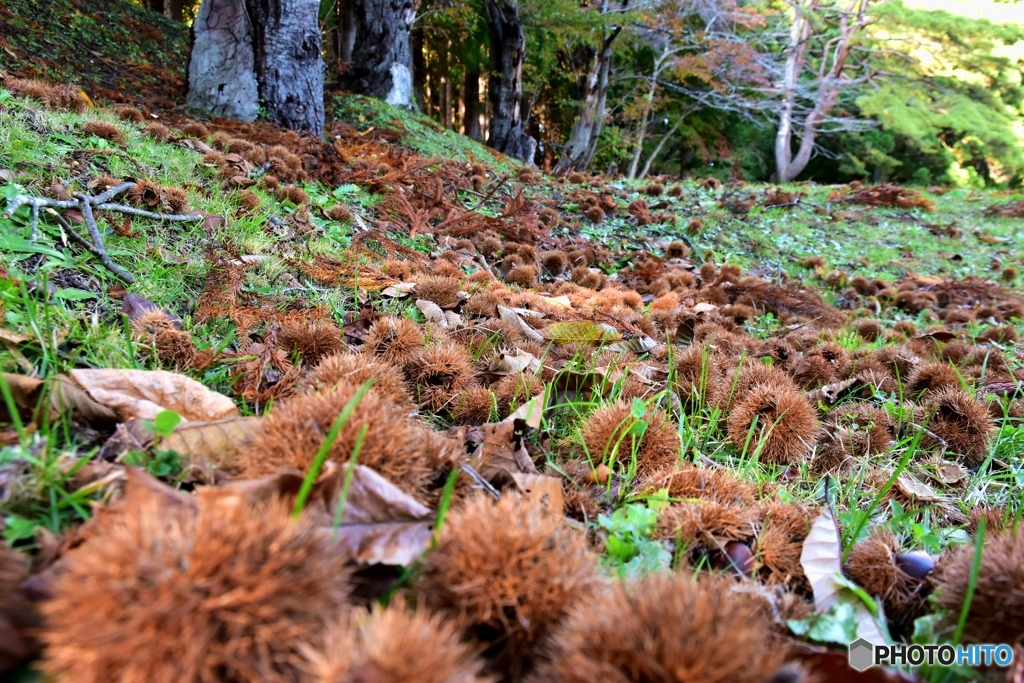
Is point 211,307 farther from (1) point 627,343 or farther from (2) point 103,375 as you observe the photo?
(1) point 627,343

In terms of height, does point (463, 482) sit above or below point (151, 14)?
below

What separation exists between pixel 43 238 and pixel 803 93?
1869cm

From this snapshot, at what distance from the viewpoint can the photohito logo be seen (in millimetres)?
754

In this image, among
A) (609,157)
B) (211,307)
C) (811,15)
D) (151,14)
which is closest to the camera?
(211,307)

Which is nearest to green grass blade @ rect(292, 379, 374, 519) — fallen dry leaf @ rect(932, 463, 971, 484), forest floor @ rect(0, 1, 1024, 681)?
forest floor @ rect(0, 1, 1024, 681)

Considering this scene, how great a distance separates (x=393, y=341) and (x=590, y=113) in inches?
505

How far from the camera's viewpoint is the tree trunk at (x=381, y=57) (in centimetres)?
798

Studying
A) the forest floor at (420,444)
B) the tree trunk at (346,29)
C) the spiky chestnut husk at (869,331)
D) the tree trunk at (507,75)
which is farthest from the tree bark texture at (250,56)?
the tree trunk at (346,29)

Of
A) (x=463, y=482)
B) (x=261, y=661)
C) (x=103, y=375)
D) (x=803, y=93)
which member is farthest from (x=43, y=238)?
(x=803, y=93)

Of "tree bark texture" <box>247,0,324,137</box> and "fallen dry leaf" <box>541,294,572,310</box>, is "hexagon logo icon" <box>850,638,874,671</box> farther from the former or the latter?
"tree bark texture" <box>247,0,324,137</box>

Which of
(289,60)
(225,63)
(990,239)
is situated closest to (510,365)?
(289,60)

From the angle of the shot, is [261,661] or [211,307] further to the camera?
[211,307]

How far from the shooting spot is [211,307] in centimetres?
180

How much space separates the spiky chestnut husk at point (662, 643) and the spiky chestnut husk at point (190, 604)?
0.87ft
